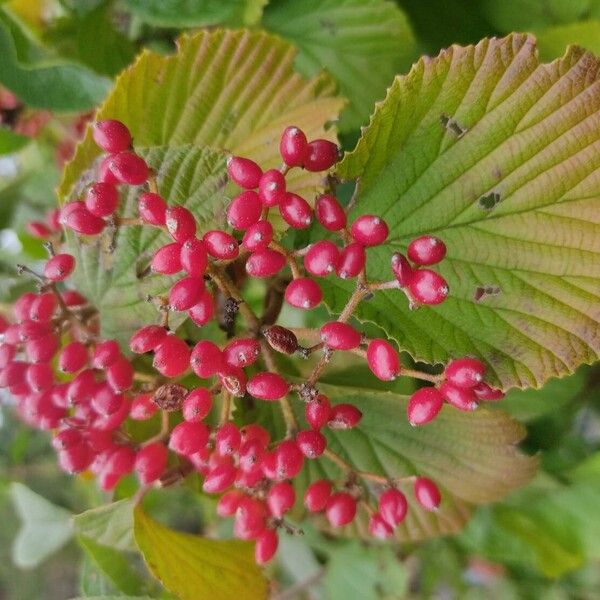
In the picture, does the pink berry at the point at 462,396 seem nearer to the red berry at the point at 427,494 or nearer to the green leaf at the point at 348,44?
the red berry at the point at 427,494

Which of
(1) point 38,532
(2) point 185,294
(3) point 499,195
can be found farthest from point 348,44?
(1) point 38,532

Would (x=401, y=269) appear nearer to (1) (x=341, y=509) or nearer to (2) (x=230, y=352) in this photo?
(2) (x=230, y=352)

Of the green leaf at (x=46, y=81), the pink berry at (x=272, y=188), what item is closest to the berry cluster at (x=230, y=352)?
the pink berry at (x=272, y=188)

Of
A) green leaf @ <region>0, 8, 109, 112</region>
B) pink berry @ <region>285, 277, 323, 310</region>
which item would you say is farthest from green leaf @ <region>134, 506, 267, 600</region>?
green leaf @ <region>0, 8, 109, 112</region>

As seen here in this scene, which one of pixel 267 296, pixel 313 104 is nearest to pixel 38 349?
pixel 267 296

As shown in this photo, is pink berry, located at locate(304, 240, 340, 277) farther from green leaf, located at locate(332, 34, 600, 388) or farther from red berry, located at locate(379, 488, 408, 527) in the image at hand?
red berry, located at locate(379, 488, 408, 527)
